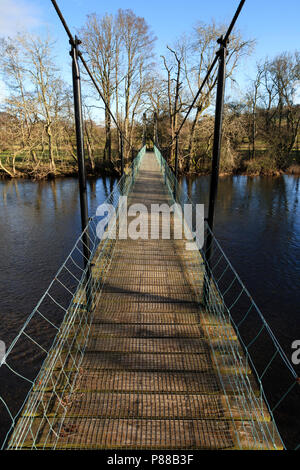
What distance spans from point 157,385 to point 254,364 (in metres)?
2.34

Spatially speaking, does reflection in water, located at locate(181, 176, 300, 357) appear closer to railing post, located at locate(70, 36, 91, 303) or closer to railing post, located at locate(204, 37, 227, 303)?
railing post, located at locate(204, 37, 227, 303)

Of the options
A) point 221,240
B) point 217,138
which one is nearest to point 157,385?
point 217,138

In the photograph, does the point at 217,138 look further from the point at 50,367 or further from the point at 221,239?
the point at 221,239

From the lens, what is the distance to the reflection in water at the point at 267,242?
15.5 feet

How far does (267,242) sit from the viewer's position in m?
7.43

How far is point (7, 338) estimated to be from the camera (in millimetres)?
4004

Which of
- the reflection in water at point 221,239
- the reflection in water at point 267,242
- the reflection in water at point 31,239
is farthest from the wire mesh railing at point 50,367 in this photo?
the reflection in water at point 267,242

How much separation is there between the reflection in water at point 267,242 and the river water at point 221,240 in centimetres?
1

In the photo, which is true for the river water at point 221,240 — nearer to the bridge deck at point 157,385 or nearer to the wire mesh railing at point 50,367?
the wire mesh railing at point 50,367

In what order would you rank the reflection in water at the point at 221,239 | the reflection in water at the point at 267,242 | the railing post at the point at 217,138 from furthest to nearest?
the reflection in water at the point at 221,239
the reflection in water at the point at 267,242
the railing post at the point at 217,138

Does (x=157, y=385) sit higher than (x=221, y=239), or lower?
higher

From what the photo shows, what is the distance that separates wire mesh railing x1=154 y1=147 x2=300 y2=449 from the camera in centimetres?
165

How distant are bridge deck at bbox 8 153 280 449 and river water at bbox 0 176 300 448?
7.63ft
